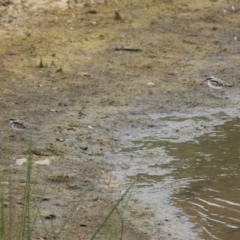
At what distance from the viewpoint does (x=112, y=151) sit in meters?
8.79

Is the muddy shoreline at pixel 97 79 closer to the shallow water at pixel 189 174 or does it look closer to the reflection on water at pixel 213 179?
the shallow water at pixel 189 174

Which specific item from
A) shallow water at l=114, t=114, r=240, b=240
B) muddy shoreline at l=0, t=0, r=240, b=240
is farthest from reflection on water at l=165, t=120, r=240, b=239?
muddy shoreline at l=0, t=0, r=240, b=240

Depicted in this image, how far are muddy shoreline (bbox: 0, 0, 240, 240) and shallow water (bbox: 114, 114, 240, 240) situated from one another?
0.65 feet

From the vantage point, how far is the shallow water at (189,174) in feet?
23.2

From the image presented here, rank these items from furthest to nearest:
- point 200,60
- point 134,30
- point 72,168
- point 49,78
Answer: point 134,30 < point 200,60 < point 49,78 < point 72,168

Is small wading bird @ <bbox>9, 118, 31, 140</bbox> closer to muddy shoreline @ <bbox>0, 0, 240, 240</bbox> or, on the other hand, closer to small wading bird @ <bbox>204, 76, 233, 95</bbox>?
muddy shoreline @ <bbox>0, 0, 240, 240</bbox>

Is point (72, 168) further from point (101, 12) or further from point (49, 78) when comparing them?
Result: point (101, 12)

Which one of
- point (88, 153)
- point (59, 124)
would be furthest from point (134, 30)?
point (88, 153)

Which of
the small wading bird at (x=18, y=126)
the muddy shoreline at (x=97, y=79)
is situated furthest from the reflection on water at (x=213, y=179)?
the small wading bird at (x=18, y=126)

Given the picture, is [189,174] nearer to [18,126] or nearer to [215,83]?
[18,126]

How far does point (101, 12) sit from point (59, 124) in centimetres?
495

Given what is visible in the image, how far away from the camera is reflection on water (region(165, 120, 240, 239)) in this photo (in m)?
7.09

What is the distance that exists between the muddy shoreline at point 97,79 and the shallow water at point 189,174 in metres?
0.20

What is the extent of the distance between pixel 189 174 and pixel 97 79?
3500mm
